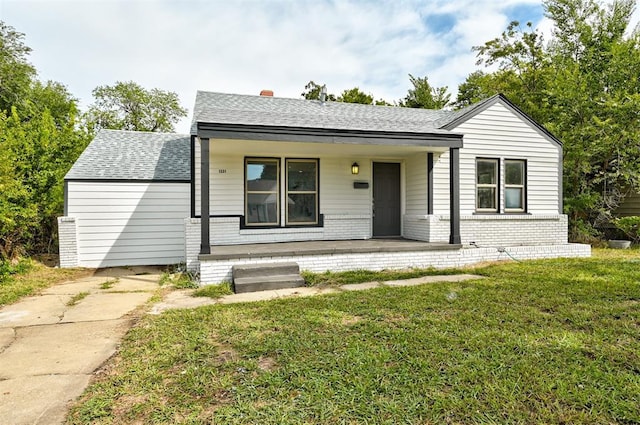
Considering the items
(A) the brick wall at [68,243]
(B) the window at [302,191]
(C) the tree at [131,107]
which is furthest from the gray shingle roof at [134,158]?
(C) the tree at [131,107]

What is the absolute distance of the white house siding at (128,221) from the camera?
8414 millimetres

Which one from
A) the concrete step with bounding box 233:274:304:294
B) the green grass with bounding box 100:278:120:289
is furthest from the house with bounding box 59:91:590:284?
the green grass with bounding box 100:278:120:289

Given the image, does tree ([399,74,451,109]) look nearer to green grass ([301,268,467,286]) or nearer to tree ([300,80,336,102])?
tree ([300,80,336,102])

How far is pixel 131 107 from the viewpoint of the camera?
26.8 m

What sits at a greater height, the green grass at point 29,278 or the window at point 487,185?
the window at point 487,185

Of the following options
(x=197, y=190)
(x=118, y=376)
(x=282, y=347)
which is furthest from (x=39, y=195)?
(x=282, y=347)

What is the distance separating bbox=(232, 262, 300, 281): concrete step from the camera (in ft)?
20.0

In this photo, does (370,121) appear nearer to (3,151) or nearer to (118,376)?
(118,376)

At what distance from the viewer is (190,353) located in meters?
3.24

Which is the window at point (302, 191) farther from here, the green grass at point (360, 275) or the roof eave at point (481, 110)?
the roof eave at point (481, 110)

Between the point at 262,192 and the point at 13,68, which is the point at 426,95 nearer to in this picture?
the point at 262,192

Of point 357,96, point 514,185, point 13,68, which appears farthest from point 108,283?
point 357,96

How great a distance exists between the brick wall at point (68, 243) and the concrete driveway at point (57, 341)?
1.83 m

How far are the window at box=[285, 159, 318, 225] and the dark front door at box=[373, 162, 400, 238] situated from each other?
1.68 meters
